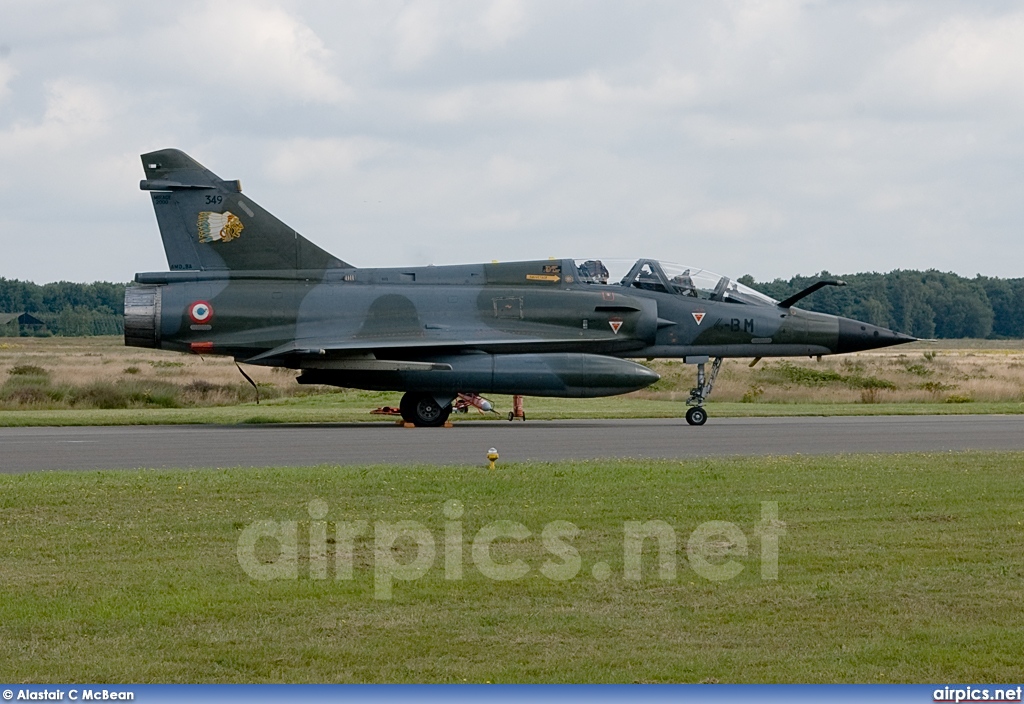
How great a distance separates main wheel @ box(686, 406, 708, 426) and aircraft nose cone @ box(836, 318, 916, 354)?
11.0 ft

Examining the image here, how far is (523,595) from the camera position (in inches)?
331

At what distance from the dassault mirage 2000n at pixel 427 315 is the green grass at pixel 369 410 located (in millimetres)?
1833

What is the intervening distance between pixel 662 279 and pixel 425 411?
535 centimetres

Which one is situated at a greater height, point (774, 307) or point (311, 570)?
point (774, 307)

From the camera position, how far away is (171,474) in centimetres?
1456

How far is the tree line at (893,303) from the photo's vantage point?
133500 millimetres

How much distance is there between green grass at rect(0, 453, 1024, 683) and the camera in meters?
6.94

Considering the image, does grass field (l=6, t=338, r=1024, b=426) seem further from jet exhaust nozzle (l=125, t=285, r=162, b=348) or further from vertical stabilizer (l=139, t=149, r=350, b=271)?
Result: vertical stabilizer (l=139, t=149, r=350, b=271)

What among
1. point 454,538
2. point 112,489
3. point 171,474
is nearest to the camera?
point 454,538

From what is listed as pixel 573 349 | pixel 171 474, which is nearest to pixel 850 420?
pixel 573 349

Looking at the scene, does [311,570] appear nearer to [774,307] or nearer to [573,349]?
[573,349]

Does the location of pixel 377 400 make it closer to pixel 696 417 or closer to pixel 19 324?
pixel 696 417

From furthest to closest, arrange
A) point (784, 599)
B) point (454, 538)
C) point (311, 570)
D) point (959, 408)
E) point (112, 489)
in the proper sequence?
1. point (959, 408)
2. point (112, 489)
3. point (454, 538)
4. point (311, 570)
5. point (784, 599)

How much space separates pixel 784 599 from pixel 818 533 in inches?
95.3
